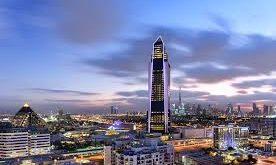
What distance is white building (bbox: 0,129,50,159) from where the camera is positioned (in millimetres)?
38344

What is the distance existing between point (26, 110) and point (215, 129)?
35.2 m

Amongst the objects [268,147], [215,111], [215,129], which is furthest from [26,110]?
[215,111]

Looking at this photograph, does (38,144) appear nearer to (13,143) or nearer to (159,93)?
(13,143)

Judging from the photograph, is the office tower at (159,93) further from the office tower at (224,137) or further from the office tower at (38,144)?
the office tower at (38,144)

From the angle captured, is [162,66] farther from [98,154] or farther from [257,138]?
[98,154]

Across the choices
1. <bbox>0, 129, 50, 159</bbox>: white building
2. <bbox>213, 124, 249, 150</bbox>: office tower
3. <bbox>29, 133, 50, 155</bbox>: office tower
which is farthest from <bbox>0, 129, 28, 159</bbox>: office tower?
<bbox>213, 124, 249, 150</bbox>: office tower

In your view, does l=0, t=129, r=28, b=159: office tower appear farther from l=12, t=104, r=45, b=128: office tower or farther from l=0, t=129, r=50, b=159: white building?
l=12, t=104, r=45, b=128: office tower

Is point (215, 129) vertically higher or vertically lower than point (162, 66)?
lower

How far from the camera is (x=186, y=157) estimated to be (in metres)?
31.6

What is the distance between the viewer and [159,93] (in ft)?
205

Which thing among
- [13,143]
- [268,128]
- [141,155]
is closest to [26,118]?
[13,143]

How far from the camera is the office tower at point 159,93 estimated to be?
61531 millimetres

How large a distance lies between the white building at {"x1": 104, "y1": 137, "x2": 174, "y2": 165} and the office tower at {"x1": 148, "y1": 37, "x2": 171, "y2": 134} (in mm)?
33446

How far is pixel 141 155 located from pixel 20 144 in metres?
19.1
